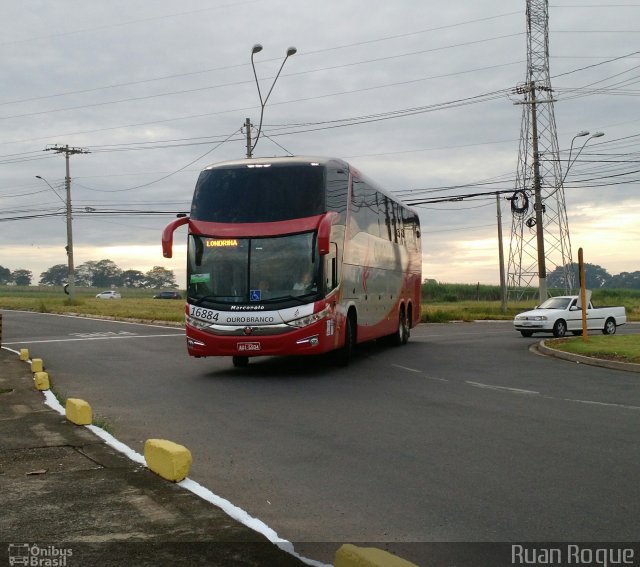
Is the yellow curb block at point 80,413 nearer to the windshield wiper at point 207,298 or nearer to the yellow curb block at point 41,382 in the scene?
the yellow curb block at point 41,382

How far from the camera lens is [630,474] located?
293 inches

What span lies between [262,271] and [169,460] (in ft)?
30.3

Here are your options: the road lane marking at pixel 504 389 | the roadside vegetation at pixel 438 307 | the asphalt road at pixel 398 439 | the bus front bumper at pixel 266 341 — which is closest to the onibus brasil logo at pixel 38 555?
the asphalt road at pixel 398 439

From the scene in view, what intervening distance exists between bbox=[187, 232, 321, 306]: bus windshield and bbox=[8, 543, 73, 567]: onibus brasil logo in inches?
435

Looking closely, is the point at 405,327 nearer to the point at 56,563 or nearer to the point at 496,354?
the point at 496,354

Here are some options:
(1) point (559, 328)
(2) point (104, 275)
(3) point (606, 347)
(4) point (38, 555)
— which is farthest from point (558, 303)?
(2) point (104, 275)

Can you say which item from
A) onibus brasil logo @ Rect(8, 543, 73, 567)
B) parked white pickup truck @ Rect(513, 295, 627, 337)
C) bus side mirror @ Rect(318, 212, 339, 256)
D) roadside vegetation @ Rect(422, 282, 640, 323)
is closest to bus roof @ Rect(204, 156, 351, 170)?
bus side mirror @ Rect(318, 212, 339, 256)

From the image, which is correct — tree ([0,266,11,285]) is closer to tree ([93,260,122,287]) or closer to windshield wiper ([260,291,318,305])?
tree ([93,260,122,287])

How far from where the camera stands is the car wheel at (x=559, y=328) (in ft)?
97.9

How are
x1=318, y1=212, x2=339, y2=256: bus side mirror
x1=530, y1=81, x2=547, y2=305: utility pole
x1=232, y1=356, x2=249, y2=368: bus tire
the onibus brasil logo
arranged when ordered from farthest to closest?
x1=530, y1=81, x2=547, y2=305: utility pole
x1=232, y1=356, x2=249, y2=368: bus tire
x1=318, y1=212, x2=339, y2=256: bus side mirror
the onibus brasil logo

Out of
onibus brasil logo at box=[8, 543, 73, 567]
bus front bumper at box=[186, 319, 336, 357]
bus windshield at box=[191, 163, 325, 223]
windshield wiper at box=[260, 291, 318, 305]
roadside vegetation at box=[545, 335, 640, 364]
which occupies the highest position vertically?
bus windshield at box=[191, 163, 325, 223]

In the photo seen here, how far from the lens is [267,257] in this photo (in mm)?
16250

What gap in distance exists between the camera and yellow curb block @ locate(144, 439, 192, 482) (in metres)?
7.14

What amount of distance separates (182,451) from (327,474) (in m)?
1.36
